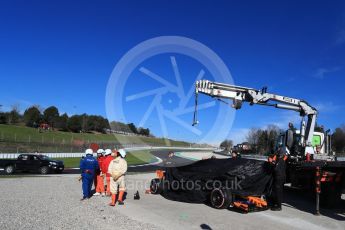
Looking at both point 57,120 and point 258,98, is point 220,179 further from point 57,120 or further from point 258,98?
point 57,120

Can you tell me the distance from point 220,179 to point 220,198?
2.41 feet

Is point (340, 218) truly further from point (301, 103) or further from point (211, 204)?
point (301, 103)

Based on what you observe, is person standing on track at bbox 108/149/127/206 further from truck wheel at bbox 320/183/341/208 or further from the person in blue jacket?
truck wheel at bbox 320/183/341/208

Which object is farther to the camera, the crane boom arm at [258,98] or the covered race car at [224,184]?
the crane boom arm at [258,98]

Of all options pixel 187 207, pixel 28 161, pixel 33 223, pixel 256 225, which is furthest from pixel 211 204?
pixel 28 161

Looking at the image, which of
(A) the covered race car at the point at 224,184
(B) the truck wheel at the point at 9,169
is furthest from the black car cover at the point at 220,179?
(B) the truck wheel at the point at 9,169

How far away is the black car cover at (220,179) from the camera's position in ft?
41.0

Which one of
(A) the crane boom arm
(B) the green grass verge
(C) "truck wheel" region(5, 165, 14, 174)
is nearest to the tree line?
(B) the green grass verge

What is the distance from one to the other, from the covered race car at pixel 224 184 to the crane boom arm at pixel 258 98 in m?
3.91

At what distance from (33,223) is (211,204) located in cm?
558

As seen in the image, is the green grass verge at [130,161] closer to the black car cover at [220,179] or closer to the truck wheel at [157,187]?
the truck wheel at [157,187]

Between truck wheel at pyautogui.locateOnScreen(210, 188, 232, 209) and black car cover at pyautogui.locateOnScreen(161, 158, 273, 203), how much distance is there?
217 mm

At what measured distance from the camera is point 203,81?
17.0 metres

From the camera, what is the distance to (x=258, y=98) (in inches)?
695
